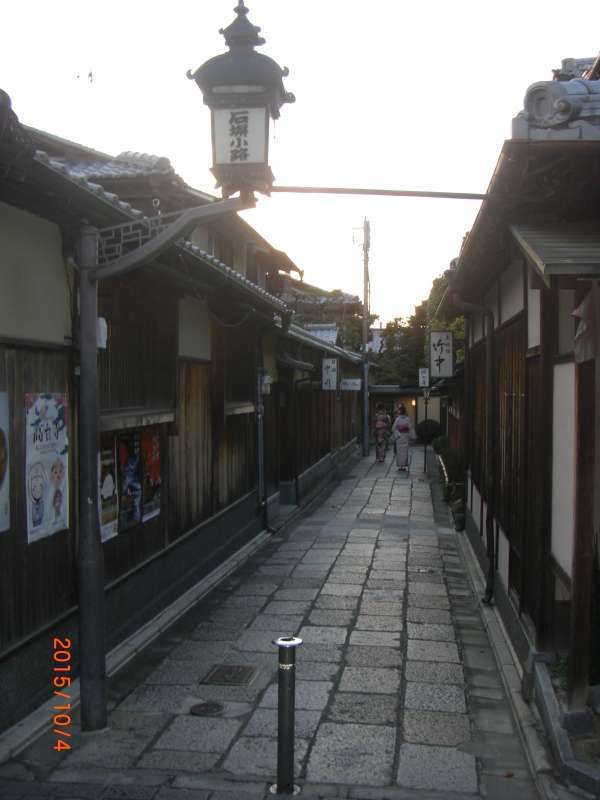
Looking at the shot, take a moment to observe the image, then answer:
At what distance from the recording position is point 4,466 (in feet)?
21.1

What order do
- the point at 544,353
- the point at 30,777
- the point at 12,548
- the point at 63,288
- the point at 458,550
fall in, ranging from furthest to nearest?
the point at 458,550
the point at 63,288
the point at 544,353
the point at 12,548
the point at 30,777

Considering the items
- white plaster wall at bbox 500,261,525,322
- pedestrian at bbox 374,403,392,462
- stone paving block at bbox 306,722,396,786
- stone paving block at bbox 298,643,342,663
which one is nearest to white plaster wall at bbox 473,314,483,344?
white plaster wall at bbox 500,261,525,322

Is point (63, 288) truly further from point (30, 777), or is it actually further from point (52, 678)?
point (30, 777)

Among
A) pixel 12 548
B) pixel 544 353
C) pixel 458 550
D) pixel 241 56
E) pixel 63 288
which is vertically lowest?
pixel 458 550

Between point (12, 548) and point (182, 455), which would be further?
point (182, 455)

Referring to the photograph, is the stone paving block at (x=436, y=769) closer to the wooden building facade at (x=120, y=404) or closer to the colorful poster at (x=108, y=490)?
the wooden building facade at (x=120, y=404)

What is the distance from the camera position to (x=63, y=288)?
749 centimetres

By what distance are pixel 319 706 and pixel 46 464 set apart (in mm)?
3274

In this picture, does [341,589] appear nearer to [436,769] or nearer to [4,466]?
[436,769]

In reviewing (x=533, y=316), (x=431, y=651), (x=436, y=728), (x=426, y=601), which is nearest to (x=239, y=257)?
(x=426, y=601)

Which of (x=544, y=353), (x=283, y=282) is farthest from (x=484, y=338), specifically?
(x=283, y=282)

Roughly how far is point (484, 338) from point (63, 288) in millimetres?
7786

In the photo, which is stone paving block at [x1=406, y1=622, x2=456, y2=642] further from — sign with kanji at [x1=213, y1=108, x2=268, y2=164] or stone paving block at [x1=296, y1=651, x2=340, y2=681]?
sign with kanji at [x1=213, y1=108, x2=268, y2=164]

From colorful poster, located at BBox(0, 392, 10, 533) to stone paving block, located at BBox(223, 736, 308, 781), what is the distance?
8.33 ft
